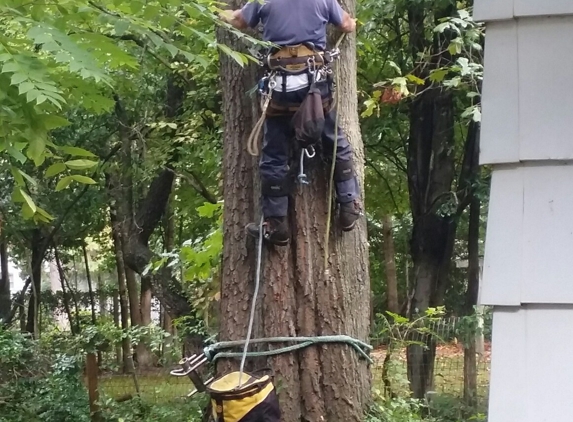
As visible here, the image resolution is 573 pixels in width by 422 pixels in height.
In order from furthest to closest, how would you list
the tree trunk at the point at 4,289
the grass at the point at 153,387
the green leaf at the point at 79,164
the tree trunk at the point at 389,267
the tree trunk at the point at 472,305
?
the tree trunk at the point at 4,289 < the tree trunk at the point at 389,267 < the grass at the point at 153,387 < the tree trunk at the point at 472,305 < the green leaf at the point at 79,164

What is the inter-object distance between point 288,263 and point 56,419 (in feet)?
16.1

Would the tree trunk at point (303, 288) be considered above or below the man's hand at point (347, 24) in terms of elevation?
below

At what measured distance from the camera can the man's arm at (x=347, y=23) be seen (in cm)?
313

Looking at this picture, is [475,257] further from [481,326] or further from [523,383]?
[523,383]

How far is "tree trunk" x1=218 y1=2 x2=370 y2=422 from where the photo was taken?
120 inches

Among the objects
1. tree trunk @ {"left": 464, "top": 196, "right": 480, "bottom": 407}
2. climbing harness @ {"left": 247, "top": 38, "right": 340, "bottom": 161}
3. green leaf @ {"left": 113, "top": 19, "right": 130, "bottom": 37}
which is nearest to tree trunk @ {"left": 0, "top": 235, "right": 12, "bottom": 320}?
tree trunk @ {"left": 464, "top": 196, "right": 480, "bottom": 407}

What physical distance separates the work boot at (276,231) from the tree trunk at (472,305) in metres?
3.88

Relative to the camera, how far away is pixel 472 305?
959 cm

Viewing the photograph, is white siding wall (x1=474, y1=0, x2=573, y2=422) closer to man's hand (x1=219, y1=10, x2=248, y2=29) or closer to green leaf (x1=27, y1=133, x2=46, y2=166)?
green leaf (x1=27, y1=133, x2=46, y2=166)

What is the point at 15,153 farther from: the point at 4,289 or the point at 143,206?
the point at 4,289

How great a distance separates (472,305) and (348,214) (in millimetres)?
7002

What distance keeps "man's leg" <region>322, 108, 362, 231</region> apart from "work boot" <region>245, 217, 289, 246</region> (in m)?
0.27

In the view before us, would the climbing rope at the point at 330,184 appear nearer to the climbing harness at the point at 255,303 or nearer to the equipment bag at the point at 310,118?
the climbing harness at the point at 255,303

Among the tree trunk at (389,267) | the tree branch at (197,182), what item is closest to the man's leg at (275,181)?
the tree branch at (197,182)
